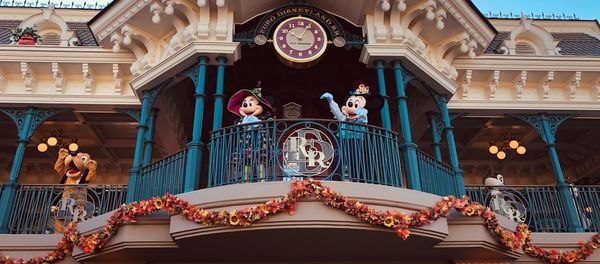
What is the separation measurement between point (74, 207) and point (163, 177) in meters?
2.10

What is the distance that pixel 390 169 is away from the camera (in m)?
7.79

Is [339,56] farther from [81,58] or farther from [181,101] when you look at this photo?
[81,58]

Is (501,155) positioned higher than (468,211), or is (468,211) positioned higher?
(501,155)

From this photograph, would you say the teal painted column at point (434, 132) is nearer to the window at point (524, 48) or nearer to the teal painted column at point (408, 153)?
the teal painted column at point (408, 153)

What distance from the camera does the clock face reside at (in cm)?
923

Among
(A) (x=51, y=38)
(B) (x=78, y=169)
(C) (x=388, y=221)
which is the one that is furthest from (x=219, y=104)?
(A) (x=51, y=38)

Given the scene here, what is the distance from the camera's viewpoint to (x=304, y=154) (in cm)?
746

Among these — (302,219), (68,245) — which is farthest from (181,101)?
(302,219)

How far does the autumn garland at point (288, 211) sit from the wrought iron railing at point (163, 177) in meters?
1.00

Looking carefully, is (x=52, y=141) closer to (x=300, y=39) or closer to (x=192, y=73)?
(x=192, y=73)

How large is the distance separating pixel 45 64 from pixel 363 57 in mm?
6573

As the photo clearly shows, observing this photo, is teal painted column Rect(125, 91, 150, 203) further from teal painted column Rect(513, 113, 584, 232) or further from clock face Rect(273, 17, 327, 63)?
teal painted column Rect(513, 113, 584, 232)

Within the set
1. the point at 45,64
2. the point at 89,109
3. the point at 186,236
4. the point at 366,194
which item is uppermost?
the point at 45,64

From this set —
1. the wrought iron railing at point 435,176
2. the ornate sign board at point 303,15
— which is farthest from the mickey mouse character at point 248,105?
the wrought iron railing at point 435,176
